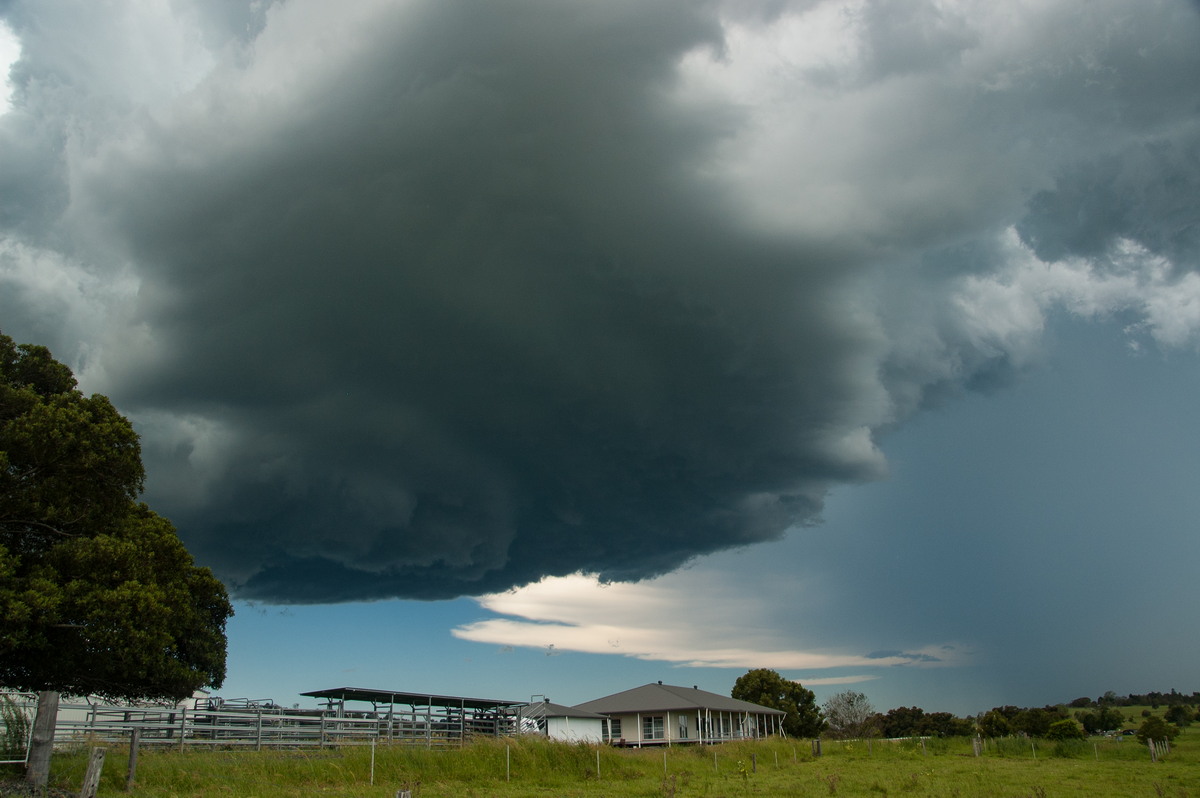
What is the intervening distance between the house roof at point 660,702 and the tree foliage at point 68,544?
48493 mm

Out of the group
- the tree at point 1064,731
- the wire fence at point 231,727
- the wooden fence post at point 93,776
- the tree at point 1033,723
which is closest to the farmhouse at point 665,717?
the wire fence at point 231,727

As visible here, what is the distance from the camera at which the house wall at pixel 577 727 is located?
5320 centimetres

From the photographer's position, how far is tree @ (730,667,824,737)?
94.9 metres

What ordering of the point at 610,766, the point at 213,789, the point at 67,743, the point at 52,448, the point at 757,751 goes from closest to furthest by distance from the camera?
1. the point at 52,448
2. the point at 213,789
3. the point at 67,743
4. the point at 610,766
5. the point at 757,751

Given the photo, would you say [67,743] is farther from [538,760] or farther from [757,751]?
[757,751]

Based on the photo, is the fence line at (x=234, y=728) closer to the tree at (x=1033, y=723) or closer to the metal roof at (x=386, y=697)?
the metal roof at (x=386, y=697)

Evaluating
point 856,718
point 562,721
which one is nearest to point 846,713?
point 856,718

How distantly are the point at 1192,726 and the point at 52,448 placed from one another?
129984 millimetres

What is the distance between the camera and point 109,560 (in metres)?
17.8

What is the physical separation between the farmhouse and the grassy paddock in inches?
697

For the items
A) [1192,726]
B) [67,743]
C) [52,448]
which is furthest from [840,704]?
[52,448]

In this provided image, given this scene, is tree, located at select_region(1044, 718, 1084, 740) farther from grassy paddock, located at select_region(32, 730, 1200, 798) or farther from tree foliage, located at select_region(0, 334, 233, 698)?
tree foliage, located at select_region(0, 334, 233, 698)

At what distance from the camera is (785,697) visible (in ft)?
320

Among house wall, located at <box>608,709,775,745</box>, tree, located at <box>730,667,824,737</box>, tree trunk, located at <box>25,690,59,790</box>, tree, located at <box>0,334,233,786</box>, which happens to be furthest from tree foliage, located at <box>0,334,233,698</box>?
tree, located at <box>730,667,824,737</box>
